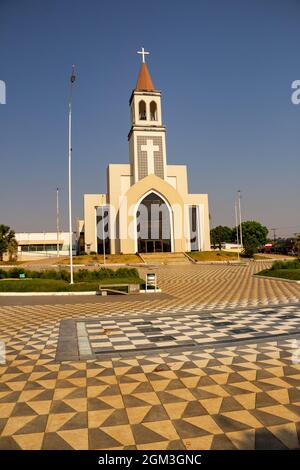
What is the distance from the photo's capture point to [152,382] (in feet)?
19.7

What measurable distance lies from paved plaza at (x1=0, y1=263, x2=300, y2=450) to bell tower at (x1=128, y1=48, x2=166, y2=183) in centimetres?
5453

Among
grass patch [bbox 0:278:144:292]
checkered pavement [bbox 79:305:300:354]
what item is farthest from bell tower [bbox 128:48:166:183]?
checkered pavement [bbox 79:305:300:354]

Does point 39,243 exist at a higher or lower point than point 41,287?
higher

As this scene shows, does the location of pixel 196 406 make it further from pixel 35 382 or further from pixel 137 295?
pixel 137 295

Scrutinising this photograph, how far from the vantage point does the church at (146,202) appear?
60781mm

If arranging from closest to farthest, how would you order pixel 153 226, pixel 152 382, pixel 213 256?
1. pixel 152 382
2. pixel 213 256
3. pixel 153 226

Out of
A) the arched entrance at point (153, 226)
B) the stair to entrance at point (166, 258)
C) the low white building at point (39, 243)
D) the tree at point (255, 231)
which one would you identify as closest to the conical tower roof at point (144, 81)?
the arched entrance at point (153, 226)

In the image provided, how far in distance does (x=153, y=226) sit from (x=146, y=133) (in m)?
17.8

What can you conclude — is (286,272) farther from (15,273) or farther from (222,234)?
(222,234)

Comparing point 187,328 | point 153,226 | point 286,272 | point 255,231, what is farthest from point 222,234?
point 187,328

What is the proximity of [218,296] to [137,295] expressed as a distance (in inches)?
172

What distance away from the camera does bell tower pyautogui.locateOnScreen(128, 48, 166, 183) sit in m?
64.4

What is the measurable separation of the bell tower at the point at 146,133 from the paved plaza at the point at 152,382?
2147 inches
